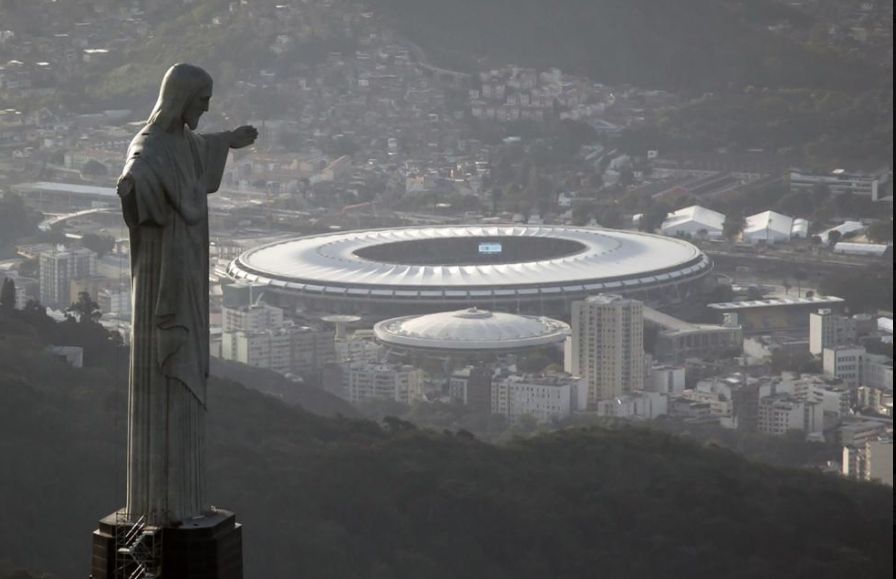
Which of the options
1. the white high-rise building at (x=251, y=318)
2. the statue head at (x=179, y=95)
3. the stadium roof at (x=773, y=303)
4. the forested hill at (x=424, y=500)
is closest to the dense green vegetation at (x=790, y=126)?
the stadium roof at (x=773, y=303)

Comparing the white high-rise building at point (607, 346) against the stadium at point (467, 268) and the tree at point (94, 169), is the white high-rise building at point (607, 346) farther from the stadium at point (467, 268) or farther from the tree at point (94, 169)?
the tree at point (94, 169)

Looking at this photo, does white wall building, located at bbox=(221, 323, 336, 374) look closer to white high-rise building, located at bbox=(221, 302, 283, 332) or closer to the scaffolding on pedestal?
white high-rise building, located at bbox=(221, 302, 283, 332)

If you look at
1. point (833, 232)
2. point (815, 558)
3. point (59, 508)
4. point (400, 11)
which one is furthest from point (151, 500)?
point (400, 11)

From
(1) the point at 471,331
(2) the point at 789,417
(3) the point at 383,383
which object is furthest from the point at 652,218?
(2) the point at 789,417

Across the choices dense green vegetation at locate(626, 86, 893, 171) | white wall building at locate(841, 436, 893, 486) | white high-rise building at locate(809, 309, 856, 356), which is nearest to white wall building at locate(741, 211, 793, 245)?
dense green vegetation at locate(626, 86, 893, 171)

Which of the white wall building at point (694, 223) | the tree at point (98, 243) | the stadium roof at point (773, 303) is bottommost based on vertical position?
the stadium roof at point (773, 303)

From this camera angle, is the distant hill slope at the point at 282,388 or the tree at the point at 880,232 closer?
the distant hill slope at the point at 282,388
